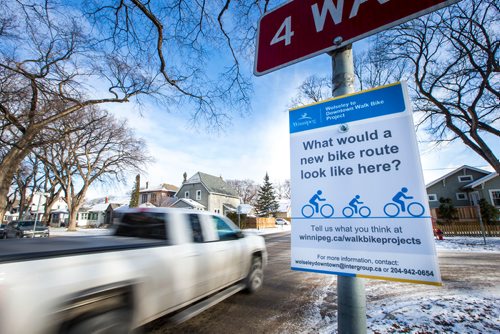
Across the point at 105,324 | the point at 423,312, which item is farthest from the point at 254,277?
the point at 105,324

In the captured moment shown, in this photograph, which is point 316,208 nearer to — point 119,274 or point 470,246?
point 119,274

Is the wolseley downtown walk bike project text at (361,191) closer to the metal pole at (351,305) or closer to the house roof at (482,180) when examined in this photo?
the metal pole at (351,305)

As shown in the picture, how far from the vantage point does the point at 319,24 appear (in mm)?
1595

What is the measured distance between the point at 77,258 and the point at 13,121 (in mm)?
13549

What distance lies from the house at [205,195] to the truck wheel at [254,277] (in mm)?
33254

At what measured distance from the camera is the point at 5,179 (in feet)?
38.6

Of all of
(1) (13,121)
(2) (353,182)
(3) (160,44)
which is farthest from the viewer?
(1) (13,121)

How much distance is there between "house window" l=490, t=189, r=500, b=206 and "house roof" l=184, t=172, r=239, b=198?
1426 inches

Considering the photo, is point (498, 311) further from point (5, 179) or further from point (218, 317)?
point (5, 179)

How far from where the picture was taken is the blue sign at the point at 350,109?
1.27m

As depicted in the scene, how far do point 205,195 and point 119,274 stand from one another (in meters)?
38.7

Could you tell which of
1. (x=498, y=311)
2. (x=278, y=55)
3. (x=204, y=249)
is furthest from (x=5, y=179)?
(x=498, y=311)

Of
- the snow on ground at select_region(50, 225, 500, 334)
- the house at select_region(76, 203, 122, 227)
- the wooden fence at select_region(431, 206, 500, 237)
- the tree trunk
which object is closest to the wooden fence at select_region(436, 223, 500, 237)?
the wooden fence at select_region(431, 206, 500, 237)

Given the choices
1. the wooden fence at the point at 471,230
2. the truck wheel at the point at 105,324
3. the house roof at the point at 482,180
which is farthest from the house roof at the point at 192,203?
the truck wheel at the point at 105,324
